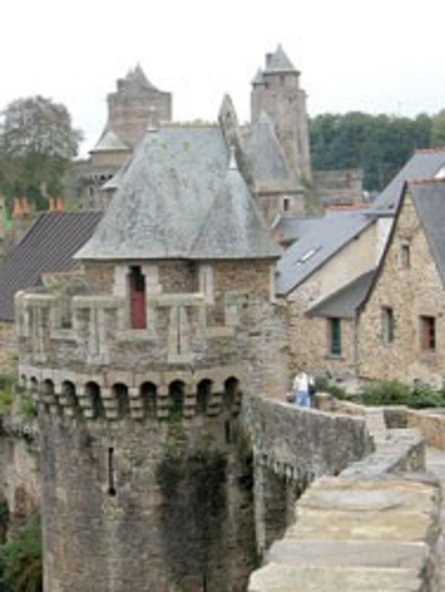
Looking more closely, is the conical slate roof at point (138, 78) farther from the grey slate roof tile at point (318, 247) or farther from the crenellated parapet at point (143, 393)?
the crenellated parapet at point (143, 393)

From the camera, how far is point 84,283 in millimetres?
18938

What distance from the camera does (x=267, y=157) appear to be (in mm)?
72000

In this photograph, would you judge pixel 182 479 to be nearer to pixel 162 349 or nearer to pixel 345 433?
pixel 162 349

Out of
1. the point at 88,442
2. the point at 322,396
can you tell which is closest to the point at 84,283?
the point at 88,442

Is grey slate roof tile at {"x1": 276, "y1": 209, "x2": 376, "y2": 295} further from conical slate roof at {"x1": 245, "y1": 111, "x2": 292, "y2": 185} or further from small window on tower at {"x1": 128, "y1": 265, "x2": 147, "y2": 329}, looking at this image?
conical slate roof at {"x1": 245, "y1": 111, "x2": 292, "y2": 185}

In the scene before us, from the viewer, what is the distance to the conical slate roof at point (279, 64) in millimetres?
100875

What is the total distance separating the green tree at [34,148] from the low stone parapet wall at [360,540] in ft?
244

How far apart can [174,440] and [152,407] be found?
571 millimetres

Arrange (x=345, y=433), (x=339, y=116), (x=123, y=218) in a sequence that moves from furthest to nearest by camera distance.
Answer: (x=339, y=116), (x=123, y=218), (x=345, y=433)

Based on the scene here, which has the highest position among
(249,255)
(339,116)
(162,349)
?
(339,116)

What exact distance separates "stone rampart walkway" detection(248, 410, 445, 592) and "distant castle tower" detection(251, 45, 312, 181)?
92.5 meters

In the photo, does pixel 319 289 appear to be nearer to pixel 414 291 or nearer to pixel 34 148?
pixel 414 291

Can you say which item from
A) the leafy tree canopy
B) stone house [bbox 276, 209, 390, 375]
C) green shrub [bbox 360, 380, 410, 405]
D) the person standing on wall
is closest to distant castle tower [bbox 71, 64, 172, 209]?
stone house [bbox 276, 209, 390, 375]

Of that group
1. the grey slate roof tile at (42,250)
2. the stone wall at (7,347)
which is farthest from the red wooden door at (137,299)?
the grey slate roof tile at (42,250)
